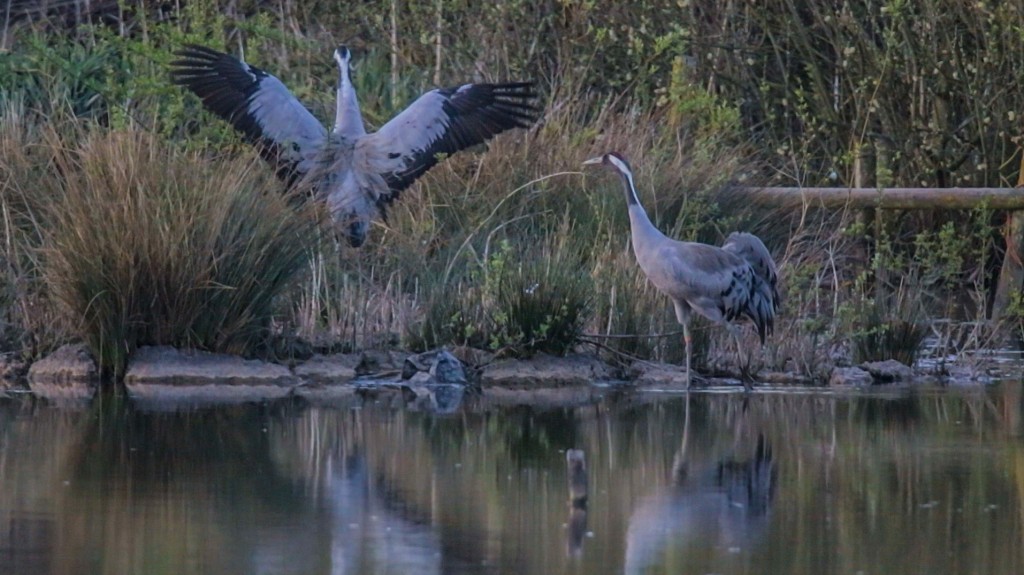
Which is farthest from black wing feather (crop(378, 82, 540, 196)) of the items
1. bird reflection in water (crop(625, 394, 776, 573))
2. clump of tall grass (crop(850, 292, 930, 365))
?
bird reflection in water (crop(625, 394, 776, 573))

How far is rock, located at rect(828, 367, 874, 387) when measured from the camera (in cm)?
996

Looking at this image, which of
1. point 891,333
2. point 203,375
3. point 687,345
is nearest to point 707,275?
point 687,345

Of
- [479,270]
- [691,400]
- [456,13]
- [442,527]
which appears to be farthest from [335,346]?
[456,13]

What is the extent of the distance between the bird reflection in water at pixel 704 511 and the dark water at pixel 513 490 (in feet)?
0.04

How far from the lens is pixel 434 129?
461 inches

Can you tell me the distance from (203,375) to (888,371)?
11.8 ft

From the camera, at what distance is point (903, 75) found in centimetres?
1426

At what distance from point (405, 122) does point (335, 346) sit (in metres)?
2.05

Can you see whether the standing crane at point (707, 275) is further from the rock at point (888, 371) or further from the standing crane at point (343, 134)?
the standing crane at point (343, 134)

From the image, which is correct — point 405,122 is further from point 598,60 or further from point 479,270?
point 598,60

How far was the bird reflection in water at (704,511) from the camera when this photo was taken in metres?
5.66

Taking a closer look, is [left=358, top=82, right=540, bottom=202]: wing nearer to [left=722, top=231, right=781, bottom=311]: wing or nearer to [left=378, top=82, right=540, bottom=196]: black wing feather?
[left=378, top=82, right=540, bottom=196]: black wing feather

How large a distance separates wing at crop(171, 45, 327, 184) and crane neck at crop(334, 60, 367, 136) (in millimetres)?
133

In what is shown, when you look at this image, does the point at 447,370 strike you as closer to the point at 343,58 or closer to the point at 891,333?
the point at 891,333
